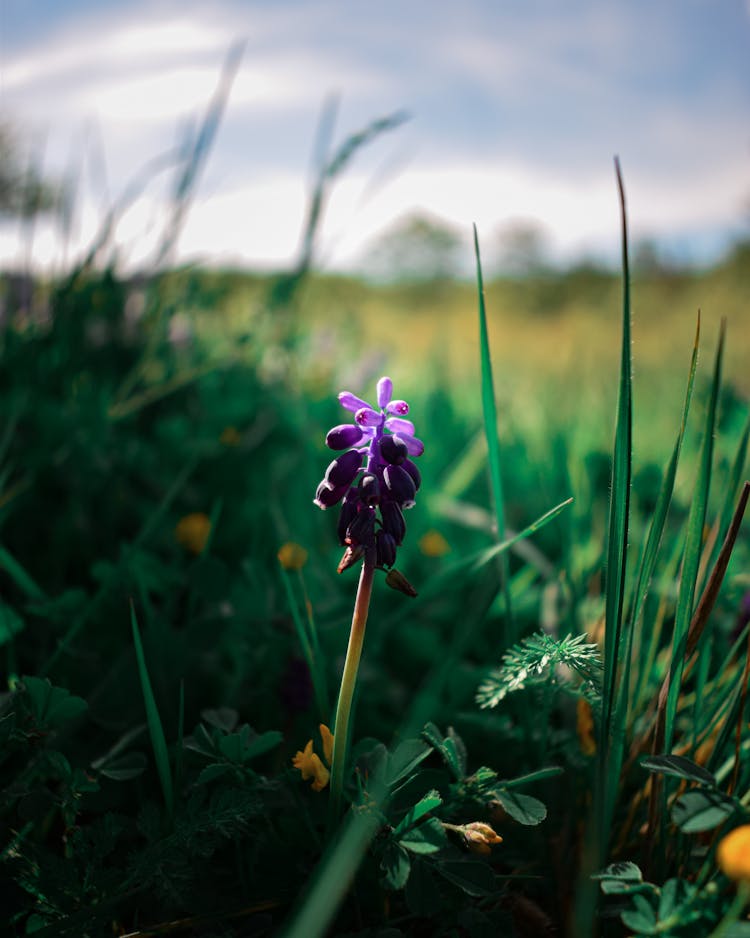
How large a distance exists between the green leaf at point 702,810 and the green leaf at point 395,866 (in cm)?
33

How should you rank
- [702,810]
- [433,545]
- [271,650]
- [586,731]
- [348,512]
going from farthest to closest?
[433,545], [271,650], [586,731], [348,512], [702,810]

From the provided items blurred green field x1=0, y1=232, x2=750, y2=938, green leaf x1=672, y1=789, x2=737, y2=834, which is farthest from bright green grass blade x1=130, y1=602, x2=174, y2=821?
green leaf x1=672, y1=789, x2=737, y2=834

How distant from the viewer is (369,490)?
0.96 m

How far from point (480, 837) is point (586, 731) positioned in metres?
0.44

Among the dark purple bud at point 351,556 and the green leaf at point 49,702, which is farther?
the green leaf at point 49,702

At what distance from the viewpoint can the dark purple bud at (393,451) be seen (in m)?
0.96

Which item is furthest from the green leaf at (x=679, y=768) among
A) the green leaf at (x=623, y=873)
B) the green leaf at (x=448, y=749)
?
the green leaf at (x=448, y=749)

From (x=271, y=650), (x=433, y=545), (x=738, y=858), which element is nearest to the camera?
(x=738, y=858)

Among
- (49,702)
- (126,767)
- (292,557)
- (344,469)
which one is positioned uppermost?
(344,469)

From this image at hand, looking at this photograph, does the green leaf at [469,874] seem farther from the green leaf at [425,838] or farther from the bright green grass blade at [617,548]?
the bright green grass blade at [617,548]

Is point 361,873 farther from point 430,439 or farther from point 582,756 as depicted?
point 430,439

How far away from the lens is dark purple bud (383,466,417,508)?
976 millimetres

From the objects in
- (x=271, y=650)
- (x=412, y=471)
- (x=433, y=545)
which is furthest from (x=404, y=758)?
(x=433, y=545)

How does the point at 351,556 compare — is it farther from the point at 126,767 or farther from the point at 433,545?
the point at 433,545
